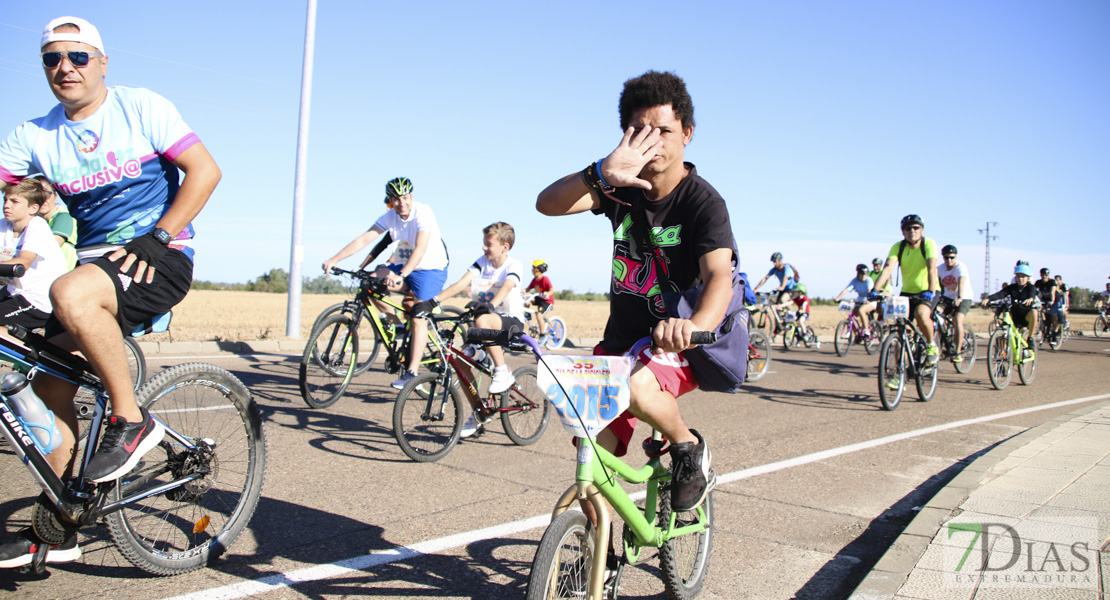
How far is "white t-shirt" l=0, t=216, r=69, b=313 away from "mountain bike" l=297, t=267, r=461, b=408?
2.13 meters

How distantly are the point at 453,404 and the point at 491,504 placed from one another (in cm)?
138

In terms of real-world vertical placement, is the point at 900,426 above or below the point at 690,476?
below

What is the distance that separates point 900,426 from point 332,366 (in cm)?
571

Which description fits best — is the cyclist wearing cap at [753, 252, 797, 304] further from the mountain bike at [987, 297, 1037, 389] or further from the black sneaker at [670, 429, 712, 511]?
the black sneaker at [670, 429, 712, 511]

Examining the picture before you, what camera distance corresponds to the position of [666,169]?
305 cm

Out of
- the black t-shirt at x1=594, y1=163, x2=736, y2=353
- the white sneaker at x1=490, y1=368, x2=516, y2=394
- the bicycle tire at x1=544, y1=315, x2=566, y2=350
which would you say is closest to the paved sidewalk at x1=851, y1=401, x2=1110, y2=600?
the black t-shirt at x1=594, y1=163, x2=736, y2=353

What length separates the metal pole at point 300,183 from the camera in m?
14.4

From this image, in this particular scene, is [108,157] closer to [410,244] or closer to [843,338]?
[410,244]

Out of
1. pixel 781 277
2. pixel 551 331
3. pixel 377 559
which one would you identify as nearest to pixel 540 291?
pixel 551 331

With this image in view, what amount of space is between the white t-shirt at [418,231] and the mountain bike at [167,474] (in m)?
4.35

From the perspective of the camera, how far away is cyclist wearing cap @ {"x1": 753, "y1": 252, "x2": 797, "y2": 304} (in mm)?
19281

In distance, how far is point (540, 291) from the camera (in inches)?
738

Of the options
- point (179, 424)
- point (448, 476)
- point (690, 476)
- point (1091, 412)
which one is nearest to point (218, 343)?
point (448, 476)

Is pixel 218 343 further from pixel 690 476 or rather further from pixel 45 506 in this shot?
pixel 690 476
